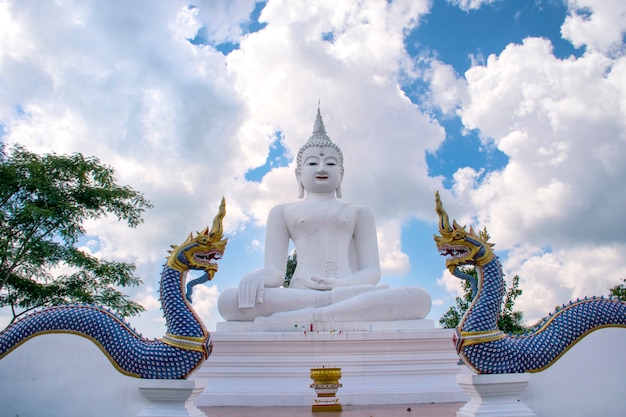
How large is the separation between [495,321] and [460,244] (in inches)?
30.2

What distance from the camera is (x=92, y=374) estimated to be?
466 centimetres

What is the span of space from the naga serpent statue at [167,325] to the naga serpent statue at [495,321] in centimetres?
226

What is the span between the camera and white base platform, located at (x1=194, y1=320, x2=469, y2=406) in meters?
6.96

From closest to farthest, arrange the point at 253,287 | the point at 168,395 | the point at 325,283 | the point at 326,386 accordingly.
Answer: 1. the point at 168,395
2. the point at 326,386
3. the point at 253,287
4. the point at 325,283

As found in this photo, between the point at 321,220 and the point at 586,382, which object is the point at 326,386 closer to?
the point at 586,382

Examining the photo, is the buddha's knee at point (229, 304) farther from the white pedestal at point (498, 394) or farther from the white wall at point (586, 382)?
the white wall at point (586, 382)

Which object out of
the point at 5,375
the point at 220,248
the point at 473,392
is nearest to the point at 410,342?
the point at 473,392

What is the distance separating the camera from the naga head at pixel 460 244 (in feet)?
15.9

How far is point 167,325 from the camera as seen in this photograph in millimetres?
4727

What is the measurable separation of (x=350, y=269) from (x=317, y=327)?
2150 mm

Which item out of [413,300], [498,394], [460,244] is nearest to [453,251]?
[460,244]

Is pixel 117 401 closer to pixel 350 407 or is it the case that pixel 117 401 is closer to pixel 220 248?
pixel 220 248

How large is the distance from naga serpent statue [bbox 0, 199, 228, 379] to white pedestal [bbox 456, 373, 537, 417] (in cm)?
243

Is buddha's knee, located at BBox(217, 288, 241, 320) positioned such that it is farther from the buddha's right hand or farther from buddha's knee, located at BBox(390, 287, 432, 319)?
buddha's knee, located at BBox(390, 287, 432, 319)
